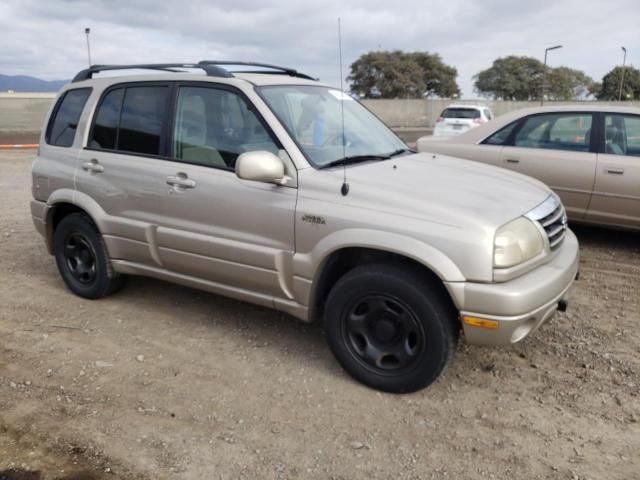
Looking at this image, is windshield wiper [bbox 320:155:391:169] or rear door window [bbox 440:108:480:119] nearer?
windshield wiper [bbox 320:155:391:169]

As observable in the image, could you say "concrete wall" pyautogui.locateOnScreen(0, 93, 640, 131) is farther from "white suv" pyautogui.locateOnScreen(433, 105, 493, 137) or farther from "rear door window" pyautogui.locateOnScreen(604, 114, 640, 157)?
"rear door window" pyautogui.locateOnScreen(604, 114, 640, 157)

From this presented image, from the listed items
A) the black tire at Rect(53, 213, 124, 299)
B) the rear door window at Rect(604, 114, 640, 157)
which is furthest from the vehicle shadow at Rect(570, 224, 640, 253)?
the black tire at Rect(53, 213, 124, 299)

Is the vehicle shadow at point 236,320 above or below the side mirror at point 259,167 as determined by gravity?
below

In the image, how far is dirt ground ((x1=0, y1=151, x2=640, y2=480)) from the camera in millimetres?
2840

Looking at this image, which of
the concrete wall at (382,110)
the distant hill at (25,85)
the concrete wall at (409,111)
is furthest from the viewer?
the concrete wall at (409,111)

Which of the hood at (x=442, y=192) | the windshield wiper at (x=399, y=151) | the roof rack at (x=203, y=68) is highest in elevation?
the roof rack at (x=203, y=68)

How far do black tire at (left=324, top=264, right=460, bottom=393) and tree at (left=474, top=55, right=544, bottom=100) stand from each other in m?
86.8

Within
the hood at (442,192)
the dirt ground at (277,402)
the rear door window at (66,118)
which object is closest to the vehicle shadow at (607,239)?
the dirt ground at (277,402)

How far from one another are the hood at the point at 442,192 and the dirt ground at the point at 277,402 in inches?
42.8

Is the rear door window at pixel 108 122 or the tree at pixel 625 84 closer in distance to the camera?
the rear door window at pixel 108 122

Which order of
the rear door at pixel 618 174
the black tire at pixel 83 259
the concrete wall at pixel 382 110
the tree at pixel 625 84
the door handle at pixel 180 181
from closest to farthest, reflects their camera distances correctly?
1. the door handle at pixel 180 181
2. the black tire at pixel 83 259
3. the rear door at pixel 618 174
4. the concrete wall at pixel 382 110
5. the tree at pixel 625 84

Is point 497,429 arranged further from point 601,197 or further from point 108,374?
point 601,197

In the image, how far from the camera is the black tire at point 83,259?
471 cm

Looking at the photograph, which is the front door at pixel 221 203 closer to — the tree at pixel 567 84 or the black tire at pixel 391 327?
the black tire at pixel 391 327
